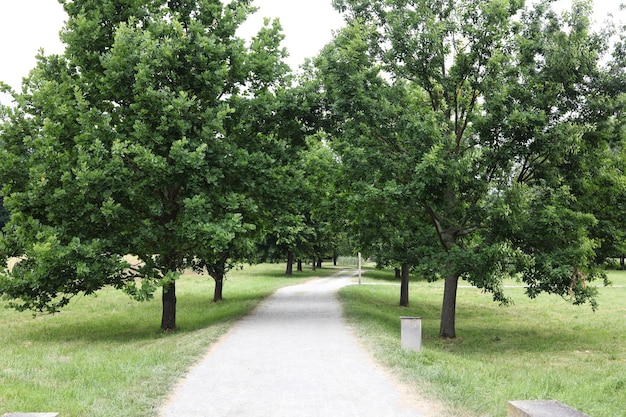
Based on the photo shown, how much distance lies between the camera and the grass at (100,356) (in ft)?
23.8

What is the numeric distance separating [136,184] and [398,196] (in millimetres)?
7293

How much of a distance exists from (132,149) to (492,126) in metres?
9.85

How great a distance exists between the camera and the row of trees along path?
1470 centimetres

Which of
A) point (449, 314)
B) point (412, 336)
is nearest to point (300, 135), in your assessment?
point (449, 314)

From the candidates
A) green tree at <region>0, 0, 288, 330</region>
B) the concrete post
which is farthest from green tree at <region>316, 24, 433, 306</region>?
the concrete post

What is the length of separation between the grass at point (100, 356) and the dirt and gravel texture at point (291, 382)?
1.57ft

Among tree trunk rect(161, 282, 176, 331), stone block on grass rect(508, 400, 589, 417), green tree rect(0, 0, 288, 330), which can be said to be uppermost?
green tree rect(0, 0, 288, 330)

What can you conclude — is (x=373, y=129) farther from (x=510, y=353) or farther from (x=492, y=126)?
(x=510, y=353)

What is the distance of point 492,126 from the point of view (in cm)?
1564

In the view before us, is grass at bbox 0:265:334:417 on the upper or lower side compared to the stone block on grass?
lower

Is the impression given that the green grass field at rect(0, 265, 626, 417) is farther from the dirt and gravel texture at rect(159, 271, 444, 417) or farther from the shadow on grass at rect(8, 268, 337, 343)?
the dirt and gravel texture at rect(159, 271, 444, 417)

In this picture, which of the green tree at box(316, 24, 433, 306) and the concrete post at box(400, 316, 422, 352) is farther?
the green tree at box(316, 24, 433, 306)

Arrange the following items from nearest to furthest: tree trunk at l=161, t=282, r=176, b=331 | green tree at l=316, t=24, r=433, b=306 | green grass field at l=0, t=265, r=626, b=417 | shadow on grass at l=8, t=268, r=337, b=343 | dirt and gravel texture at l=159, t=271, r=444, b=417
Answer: dirt and gravel texture at l=159, t=271, r=444, b=417
green grass field at l=0, t=265, r=626, b=417
green tree at l=316, t=24, r=433, b=306
shadow on grass at l=8, t=268, r=337, b=343
tree trunk at l=161, t=282, r=176, b=331

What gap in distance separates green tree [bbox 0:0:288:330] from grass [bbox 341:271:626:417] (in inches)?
224
